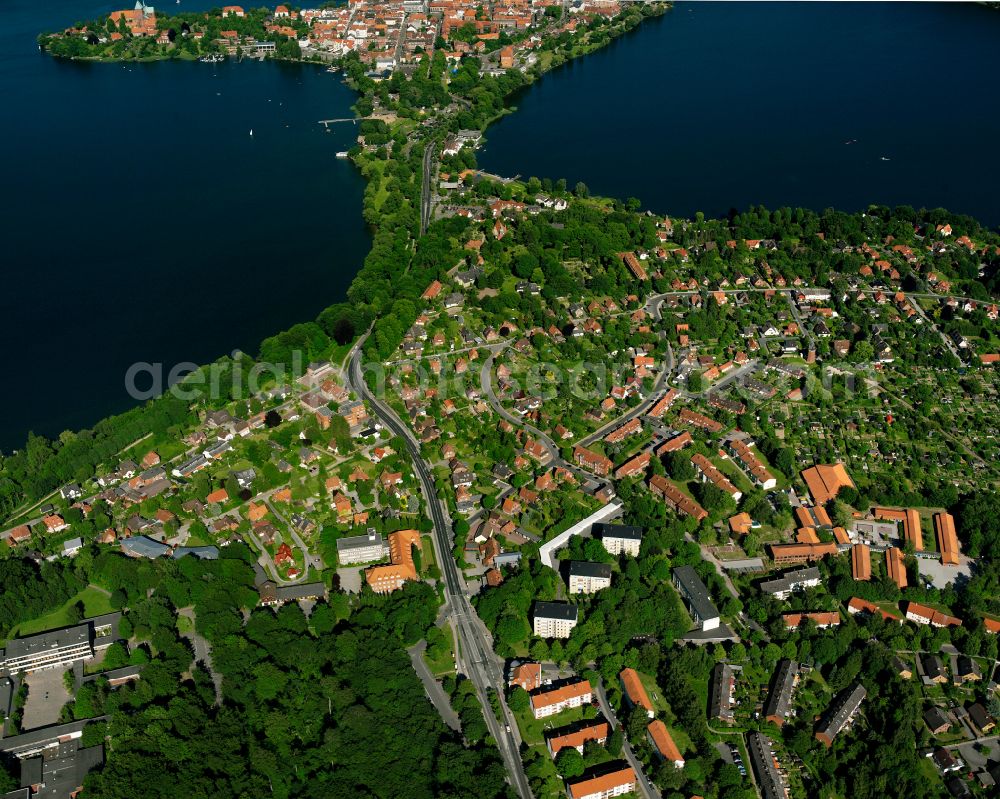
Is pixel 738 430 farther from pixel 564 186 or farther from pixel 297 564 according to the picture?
pixel 564 186

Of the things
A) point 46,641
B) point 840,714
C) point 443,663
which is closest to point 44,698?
point 46,641

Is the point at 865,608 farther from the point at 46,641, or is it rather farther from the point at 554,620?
the point at 46,641

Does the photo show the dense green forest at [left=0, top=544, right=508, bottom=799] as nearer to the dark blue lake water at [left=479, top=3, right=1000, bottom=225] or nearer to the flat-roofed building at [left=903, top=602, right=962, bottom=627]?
the flat-roofed building at [left=903, top=602, right=962, bottom=627]

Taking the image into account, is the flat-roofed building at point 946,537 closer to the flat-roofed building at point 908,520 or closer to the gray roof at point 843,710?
the flat-roofed building at point 908,520

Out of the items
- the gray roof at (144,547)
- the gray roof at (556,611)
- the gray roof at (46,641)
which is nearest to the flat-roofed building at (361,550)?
the gray roof at (556,611)

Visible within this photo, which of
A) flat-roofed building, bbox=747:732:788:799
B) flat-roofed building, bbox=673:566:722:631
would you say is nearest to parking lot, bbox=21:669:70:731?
flat-roofed building, bbox=673:566:722:631
